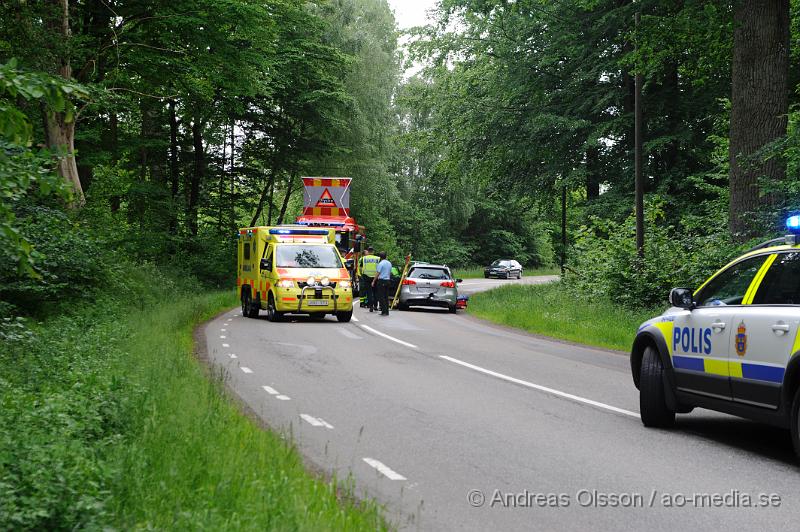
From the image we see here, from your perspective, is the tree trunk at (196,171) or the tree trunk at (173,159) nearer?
the tree trunk at (173,159)

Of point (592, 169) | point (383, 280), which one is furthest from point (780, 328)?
point (592, 169)

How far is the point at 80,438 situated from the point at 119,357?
4180 millimetres

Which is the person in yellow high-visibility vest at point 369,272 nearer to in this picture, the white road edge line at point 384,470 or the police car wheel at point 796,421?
the white road edge line at point 384,470

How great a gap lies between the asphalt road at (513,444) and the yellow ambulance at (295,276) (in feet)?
25.4

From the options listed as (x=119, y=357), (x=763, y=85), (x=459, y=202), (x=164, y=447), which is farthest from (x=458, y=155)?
(x=459, y=202)

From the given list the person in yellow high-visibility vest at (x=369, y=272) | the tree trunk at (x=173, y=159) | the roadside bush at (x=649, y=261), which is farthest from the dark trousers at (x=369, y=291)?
the tree trunk at (x=173, y=159)

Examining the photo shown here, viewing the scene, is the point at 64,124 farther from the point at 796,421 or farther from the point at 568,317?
the point at 796,421

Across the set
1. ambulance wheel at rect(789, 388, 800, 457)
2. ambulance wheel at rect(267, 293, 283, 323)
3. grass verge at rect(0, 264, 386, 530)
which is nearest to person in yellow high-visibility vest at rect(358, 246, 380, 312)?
ambulance wheel at rect(267, 293, 283, 323)

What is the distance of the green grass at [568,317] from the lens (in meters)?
19.8

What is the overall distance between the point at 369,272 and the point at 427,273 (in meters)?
2.98

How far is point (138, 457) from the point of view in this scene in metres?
5.70

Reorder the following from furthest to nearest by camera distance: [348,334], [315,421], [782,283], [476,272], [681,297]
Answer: [476,272] < [348,334] < [315,421] < [681,297] < [782,283]

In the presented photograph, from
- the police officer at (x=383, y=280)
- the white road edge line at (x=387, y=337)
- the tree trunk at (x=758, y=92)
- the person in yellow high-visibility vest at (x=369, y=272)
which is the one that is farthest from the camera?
the person in yellow high-visibility vest at (x=369, y=272)

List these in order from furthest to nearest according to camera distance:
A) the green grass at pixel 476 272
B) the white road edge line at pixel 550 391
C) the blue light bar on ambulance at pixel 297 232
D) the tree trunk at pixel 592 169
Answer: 1. the green grass at pixel 476 272
2. the tree trunk at pixel 592 169
3. the blue light bar on ambulance at pixel 297 232
4. the white road edge line at pixel 550 391
